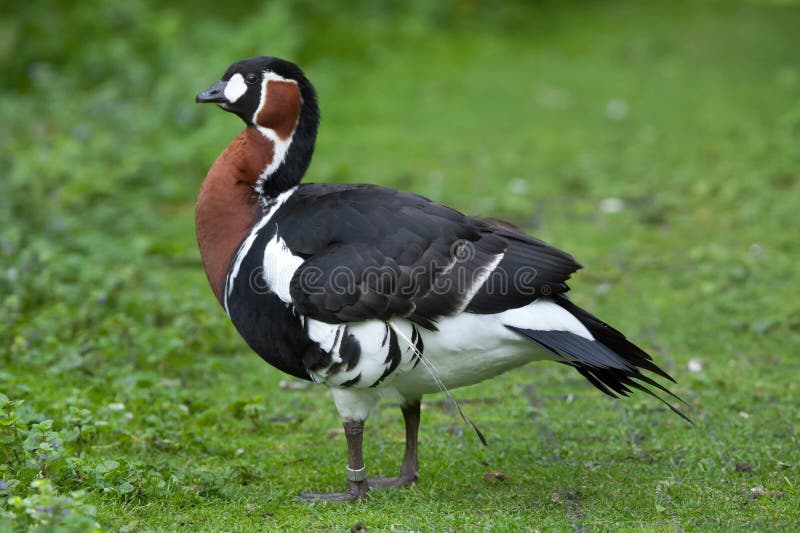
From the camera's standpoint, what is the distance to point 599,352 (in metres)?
4.30

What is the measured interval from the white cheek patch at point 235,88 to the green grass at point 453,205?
1551 millimetres

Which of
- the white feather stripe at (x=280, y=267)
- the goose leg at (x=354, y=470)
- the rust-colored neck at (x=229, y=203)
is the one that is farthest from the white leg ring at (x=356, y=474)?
the rust-colored neck at (x=229, y=203)

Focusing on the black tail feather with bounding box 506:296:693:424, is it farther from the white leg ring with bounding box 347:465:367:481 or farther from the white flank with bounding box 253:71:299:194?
the white flank with bounding box 253:71:299:194

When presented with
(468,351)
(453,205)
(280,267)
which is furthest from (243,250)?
(453,205)

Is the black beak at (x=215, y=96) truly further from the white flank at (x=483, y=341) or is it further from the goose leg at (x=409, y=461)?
the goose leg at (x=409, y=461)

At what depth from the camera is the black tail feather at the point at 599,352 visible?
4230mm

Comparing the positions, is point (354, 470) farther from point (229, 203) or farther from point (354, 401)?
point (229, 203)

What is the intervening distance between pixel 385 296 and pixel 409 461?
0.92 m

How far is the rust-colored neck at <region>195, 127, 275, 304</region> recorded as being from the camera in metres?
4.64

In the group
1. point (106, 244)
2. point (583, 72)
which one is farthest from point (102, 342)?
point (583, 72)

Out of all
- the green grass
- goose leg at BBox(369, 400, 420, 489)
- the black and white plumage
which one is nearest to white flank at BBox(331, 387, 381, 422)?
the black and white plumage

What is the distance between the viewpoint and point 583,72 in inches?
510

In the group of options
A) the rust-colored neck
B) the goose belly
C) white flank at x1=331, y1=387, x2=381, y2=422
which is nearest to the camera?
the goose belly

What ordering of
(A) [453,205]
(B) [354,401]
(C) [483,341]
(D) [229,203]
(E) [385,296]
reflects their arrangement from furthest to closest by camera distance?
(A) [453,205], (D) [229,203], (B) [354,401], (C) [483,341], (E) [385,296]
